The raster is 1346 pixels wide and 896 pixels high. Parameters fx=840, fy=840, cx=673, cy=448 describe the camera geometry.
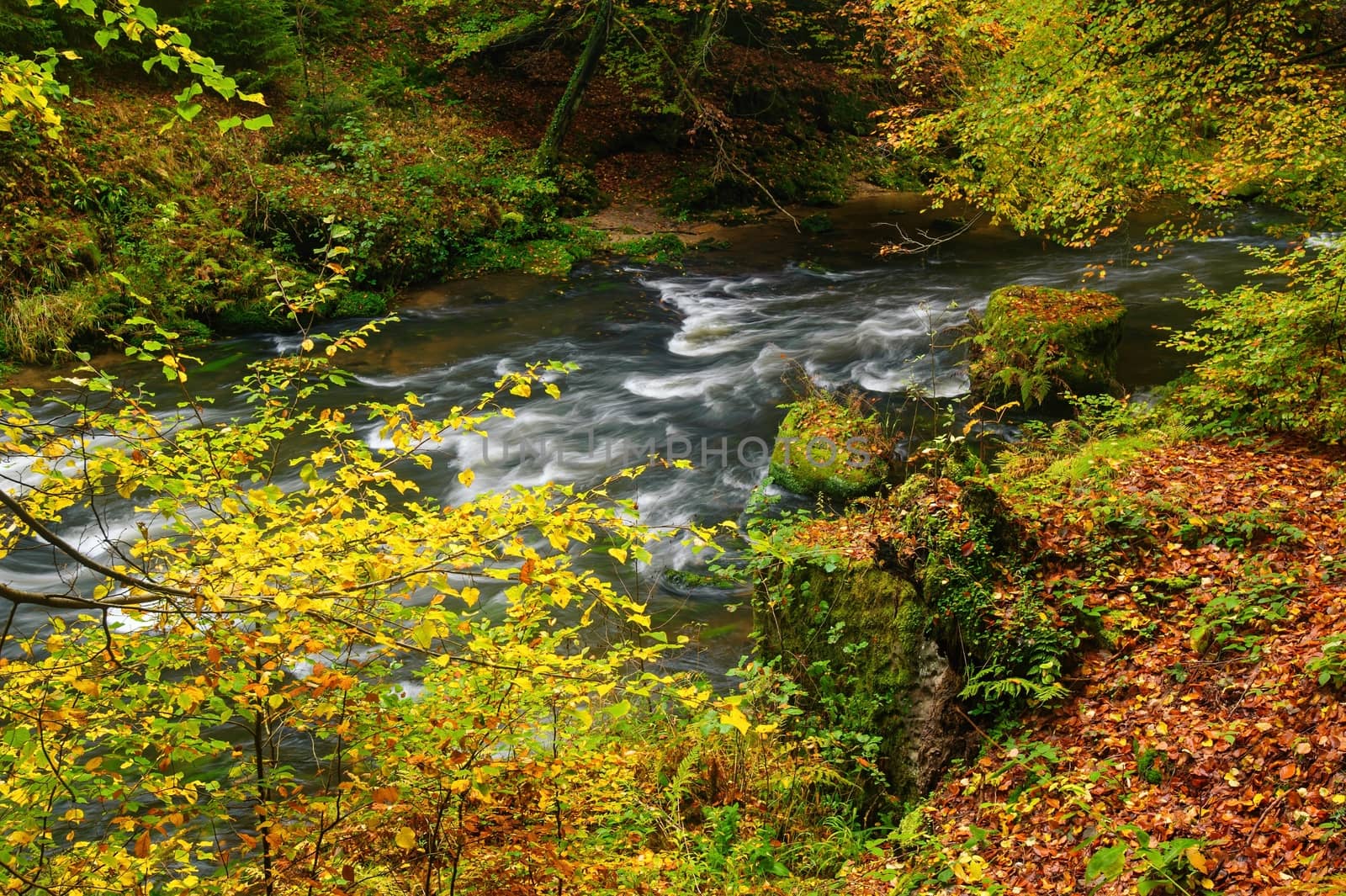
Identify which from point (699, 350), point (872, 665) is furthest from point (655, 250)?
point (872, 665)

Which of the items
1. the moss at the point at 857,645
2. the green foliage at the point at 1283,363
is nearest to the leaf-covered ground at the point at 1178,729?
the moss at the point at 857,645

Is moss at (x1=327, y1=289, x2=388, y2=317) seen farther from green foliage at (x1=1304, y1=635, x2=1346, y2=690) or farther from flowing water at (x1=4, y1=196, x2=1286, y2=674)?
green foliage at (x1=1304, y1=635, x2=1346, y2=690)

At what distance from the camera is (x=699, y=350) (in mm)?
12945

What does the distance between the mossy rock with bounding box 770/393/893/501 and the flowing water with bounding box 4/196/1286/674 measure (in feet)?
2.32

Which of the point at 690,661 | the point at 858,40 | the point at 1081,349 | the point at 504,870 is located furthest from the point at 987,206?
the point at 858,40

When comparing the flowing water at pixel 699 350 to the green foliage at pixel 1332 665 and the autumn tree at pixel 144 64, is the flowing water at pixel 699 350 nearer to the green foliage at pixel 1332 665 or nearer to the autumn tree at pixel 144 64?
the green foliage at pixel 1332 665

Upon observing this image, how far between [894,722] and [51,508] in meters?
4.04

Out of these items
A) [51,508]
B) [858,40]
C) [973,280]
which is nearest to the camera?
[51,508]

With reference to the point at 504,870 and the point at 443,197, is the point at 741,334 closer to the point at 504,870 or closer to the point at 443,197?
the point at 443,197

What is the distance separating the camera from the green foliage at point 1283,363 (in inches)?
244

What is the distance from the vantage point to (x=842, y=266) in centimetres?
1625

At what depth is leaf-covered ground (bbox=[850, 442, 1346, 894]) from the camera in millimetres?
3107

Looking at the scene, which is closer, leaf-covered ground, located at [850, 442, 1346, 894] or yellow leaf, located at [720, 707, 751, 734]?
yellow leaf, located at [720, 707, 751, 734]

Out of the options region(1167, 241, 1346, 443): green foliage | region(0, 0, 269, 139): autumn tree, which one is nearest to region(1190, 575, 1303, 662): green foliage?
region(1167, 241, 1346, 443): green foliage
